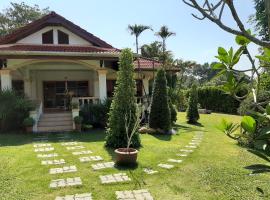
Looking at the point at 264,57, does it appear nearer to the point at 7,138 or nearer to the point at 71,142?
the point at 71,142

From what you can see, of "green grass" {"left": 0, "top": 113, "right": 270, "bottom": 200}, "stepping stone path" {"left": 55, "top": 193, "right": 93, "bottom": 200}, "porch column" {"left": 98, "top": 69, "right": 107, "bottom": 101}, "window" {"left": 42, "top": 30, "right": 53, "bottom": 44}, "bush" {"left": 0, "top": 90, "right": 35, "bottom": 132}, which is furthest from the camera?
"window" {"left": 42, "top": 30, "right": 53, "bottom": 44}

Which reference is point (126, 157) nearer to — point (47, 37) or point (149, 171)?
point (149, 171)

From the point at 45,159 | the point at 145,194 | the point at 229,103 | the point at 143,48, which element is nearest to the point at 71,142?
the point at 45,159

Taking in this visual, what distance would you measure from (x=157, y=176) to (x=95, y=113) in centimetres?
822

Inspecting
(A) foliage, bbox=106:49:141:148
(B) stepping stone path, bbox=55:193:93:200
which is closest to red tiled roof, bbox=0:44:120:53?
(A) foliage, bbox=106:49:141:148

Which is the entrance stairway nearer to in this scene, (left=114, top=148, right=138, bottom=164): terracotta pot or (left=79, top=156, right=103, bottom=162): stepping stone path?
(left=79, top=156, right=103, bottom=162): stepping stone path

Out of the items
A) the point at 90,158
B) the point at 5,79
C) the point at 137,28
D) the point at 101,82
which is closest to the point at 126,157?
the point at 90,158

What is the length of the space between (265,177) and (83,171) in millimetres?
4323

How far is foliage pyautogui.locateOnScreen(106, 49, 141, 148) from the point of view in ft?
31.4

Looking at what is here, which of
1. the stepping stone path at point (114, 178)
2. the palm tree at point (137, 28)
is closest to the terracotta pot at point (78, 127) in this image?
the stepping stone path at point (114, 178)

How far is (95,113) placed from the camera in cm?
1459

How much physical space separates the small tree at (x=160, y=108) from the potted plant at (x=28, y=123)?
536cm

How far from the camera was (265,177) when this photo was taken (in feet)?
22.9

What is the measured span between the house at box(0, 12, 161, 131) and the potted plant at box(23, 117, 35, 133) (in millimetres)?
391
